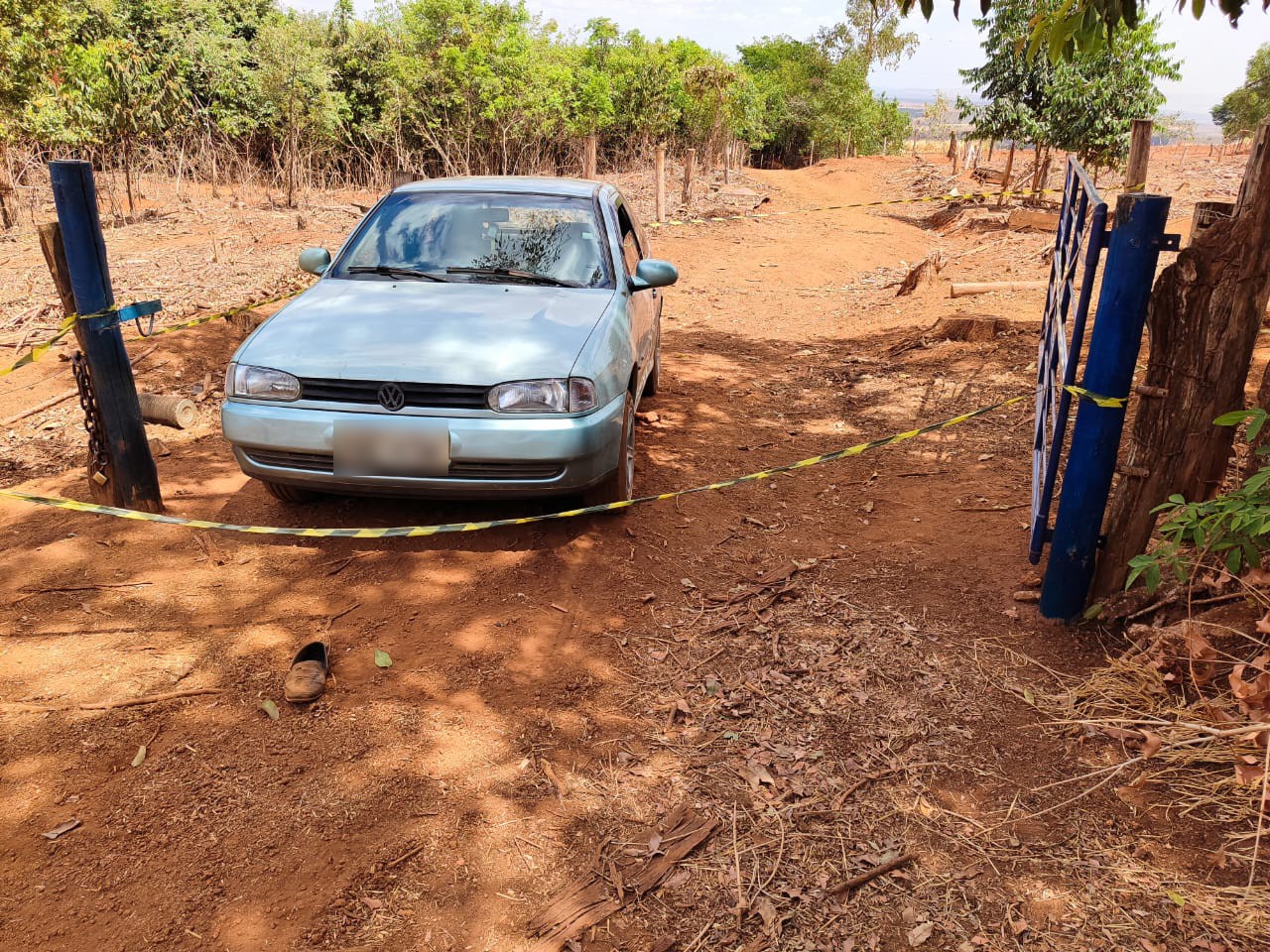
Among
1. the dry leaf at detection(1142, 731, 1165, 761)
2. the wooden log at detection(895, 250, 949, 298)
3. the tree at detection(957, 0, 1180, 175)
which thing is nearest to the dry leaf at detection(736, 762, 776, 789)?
the dry leaf at detection(1142, 731, 1165, 761)

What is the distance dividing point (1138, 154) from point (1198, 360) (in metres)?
5.26

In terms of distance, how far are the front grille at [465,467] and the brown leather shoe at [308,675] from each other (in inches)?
37.7

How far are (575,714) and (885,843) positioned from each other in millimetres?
1180

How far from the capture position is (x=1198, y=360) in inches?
119

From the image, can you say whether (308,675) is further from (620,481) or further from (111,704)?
(620,481)

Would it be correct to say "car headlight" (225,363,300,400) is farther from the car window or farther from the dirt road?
the car window

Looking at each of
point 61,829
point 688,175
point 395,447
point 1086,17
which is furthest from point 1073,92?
point 61,829

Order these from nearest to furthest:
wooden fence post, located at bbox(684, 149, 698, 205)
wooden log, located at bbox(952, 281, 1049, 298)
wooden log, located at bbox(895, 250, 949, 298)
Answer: wooden log, located at bbox(952, 281, 1049, 298) → wooden log, located at bbox(895, 250, 949, 298) → wooden fence post, located at bbox(684, 149, 698, 205)

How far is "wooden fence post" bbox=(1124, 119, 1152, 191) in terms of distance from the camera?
7.12 meters

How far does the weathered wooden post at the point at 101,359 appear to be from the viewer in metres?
4.07

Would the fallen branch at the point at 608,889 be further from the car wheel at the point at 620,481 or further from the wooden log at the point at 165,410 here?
the wooden log at the point at 165,410

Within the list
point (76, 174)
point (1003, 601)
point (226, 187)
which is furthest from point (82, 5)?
point (1003, 601)

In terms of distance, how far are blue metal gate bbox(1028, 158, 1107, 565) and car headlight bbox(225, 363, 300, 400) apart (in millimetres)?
3343

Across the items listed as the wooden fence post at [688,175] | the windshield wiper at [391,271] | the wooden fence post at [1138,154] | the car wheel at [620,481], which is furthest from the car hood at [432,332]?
the wooden fence post at [688,175]
